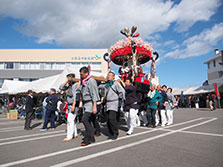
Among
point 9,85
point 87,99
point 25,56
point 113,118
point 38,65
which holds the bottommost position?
point 113,118

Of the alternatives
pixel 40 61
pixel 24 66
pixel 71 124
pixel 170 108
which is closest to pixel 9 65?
pixel 24 66

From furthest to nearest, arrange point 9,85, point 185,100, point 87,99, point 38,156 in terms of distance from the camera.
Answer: point 185,100
point 9,85
point 87,99
point 38,156

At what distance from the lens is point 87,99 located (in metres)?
4.10

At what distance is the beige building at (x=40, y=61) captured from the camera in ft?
117

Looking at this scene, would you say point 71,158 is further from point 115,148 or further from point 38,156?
point 115,148

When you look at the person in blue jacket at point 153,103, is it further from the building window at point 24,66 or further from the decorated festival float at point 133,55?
the building window at point 24,66

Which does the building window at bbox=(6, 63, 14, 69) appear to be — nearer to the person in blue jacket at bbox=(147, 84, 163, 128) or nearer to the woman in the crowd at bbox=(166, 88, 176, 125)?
the woman in the crowd at bbox=(166, 88, 176, 125)

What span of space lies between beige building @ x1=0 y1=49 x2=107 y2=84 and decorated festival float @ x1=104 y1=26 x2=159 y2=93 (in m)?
27.6

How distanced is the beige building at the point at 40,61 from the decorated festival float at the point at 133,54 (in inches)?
1088

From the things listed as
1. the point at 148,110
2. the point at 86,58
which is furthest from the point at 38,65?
the point at 148,110

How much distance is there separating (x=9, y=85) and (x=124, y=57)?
1403 cm

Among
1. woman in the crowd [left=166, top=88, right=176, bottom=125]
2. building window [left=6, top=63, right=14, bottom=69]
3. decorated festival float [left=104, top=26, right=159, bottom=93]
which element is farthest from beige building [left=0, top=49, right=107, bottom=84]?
woman in the crowd [left=166, top=88, right=176, bottom=125]

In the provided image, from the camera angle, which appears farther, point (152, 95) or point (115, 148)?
point (152, 95)

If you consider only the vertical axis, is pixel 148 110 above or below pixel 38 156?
above
